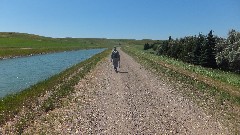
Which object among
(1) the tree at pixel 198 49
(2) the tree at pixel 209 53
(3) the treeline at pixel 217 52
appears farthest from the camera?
(1) the tree at pixel 198 49

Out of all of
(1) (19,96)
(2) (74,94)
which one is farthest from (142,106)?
(1) (19,96)

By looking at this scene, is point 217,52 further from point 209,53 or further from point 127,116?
point 127,116

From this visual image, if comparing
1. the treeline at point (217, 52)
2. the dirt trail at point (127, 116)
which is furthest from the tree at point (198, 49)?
the dirt trail at point (127, 116)

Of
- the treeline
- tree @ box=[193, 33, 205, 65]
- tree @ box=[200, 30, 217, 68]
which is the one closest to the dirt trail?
the treeline

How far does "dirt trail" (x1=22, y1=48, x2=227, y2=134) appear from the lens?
1413cm

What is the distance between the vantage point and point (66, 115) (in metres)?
16.8

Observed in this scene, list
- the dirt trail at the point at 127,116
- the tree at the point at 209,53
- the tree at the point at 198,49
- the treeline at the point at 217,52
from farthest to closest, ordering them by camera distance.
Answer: the tree at the point at 198,49, the tree at the point at 209,53, the treeline at the point at 217,52, the dirt trail at the point at 127,116

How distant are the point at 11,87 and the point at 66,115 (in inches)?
611

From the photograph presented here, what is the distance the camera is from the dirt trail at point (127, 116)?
14.1 m

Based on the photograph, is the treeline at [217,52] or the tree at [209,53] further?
the tree at [209,53]

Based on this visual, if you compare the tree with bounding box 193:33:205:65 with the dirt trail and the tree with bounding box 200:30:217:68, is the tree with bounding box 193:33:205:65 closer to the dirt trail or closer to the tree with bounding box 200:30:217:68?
the tree with bounding box 200:30:217:68

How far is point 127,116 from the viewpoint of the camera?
16.3 m

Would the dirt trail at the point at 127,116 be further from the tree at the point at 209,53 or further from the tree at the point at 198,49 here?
the tree at the point at 198,49

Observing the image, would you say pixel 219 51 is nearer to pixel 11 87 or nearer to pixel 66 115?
pixel 11 87
